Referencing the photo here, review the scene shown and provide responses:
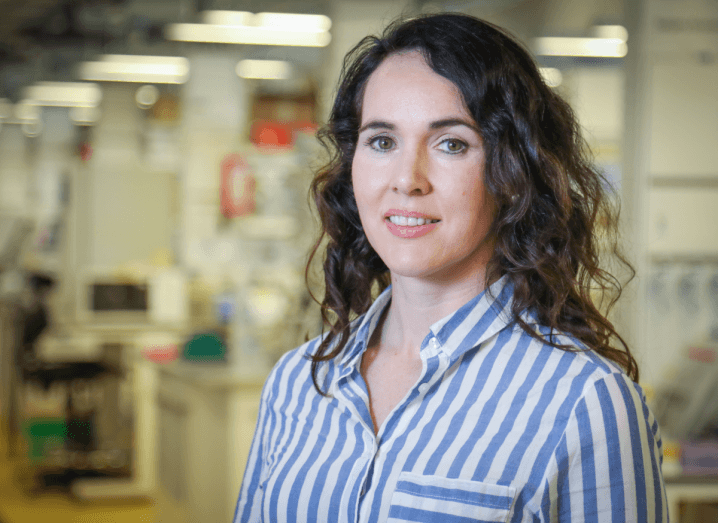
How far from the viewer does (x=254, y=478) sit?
4.90ft

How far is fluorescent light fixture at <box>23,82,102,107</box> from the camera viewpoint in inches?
409

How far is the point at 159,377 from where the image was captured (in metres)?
4.85

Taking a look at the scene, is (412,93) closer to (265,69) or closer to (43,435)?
(43,435)

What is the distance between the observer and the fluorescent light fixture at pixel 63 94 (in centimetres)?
1039

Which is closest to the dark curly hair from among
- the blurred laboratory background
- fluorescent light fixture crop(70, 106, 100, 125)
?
the blurred laboratory background

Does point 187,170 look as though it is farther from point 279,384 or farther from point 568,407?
point 568,407

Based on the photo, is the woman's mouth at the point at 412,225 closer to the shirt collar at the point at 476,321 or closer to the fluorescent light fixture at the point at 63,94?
the shirt collar at the point at 476,321

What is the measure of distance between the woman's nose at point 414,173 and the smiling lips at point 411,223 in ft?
0.11

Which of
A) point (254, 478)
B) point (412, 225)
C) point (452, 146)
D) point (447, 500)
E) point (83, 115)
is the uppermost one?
point (83, 115)

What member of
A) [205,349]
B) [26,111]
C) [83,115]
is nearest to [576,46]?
[205,349]

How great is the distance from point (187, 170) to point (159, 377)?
1.58 m

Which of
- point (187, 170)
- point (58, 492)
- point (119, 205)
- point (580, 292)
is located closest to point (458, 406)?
point (580, 292)

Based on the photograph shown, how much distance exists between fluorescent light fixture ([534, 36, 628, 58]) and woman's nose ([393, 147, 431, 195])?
4375 millimetres

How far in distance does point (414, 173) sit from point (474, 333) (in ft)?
0.87
